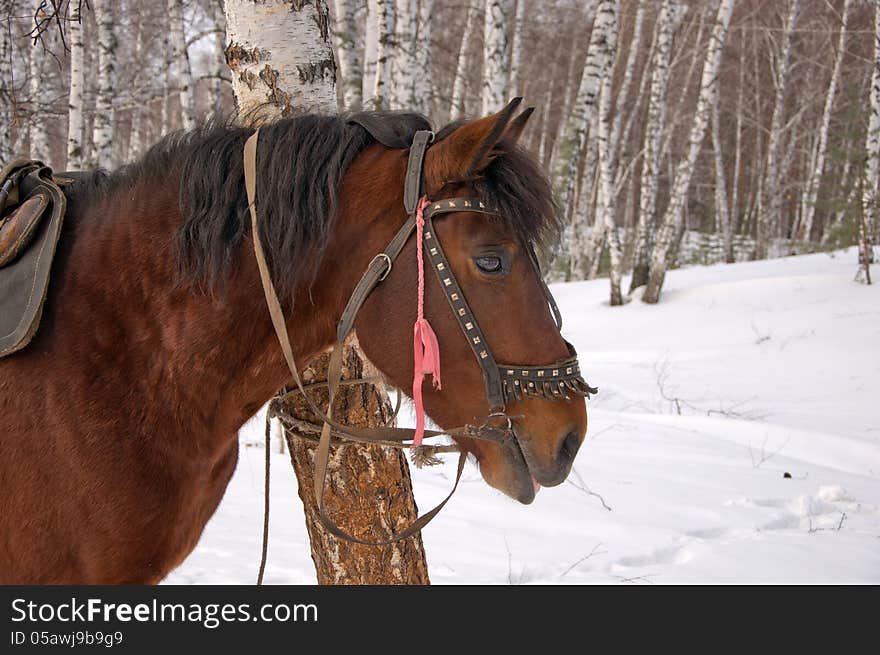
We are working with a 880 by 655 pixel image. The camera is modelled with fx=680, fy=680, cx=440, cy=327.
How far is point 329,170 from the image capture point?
188 cm

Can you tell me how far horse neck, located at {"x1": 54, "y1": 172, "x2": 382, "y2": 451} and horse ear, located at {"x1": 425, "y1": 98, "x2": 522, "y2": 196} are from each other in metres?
0.30

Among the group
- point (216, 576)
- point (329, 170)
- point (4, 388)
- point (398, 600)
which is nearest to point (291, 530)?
point (216, 576)

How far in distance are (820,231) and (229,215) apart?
113 ft

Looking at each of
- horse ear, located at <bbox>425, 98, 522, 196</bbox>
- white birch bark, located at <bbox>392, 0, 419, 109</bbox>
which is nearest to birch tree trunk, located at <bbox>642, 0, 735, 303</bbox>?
white birch bark, located at <bbox>392, 0, 419, 109</bbox>

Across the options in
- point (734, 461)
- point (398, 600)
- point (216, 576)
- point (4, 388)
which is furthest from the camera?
point (734, 461)

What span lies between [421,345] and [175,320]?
2.33 ft

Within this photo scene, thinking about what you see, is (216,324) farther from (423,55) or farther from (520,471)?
(423,55)

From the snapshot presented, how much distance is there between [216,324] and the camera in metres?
1.91

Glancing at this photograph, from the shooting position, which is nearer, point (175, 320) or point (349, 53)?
point (175, 320)

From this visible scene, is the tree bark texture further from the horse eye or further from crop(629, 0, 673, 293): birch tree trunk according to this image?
crop(629, 0, 673, 293): birch tree trunk

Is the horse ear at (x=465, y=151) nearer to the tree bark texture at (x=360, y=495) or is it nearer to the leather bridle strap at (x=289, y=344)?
the leather bridle strap at (x=289, y=344)

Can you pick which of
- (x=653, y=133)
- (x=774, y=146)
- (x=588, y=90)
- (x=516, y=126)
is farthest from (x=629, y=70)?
(x=516, y=126)

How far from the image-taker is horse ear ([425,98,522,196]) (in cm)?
170

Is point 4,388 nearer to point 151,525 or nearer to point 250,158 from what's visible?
point 151,525
